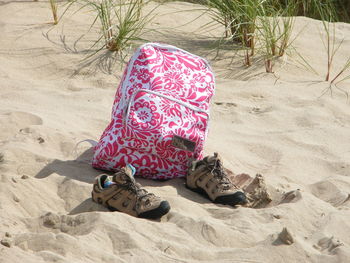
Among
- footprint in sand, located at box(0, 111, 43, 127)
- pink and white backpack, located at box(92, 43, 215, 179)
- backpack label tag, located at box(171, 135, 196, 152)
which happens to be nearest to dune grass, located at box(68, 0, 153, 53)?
footprint in sand, located at box(0, 111, 43, 127)

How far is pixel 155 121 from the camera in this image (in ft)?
11.3

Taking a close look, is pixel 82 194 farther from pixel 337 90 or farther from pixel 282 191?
pixel 337 90

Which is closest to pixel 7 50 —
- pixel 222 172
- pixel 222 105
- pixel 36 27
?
A: pixel 36 27

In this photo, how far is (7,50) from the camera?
5.17 meters

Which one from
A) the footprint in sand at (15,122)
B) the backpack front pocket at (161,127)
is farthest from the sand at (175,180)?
the backpack front pocket at (161,127)

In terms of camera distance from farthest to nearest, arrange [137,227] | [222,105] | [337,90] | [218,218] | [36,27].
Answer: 1. [36,27]
2. [337,90]
3. [222,105]
4. [218,218]
5. [137,227]

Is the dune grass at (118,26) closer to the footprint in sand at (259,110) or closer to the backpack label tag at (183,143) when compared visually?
the footprint in sand at (259,110)

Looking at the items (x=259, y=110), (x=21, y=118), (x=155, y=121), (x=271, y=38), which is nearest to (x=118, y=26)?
(x=271, y=38)

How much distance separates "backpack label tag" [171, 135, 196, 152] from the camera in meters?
3.46

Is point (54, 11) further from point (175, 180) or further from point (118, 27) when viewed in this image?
point (175, 180)

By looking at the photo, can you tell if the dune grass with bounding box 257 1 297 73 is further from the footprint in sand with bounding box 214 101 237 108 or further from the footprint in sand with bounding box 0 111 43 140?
the footprint in sand with bounding box 0 111 43 140

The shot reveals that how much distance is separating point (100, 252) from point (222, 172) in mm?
921

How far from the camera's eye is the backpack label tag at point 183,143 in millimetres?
3463

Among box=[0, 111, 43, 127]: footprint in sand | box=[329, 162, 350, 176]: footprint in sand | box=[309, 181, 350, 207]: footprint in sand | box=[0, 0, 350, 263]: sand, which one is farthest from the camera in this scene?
box=[0, 111, 43, 127]: footprint in sand
